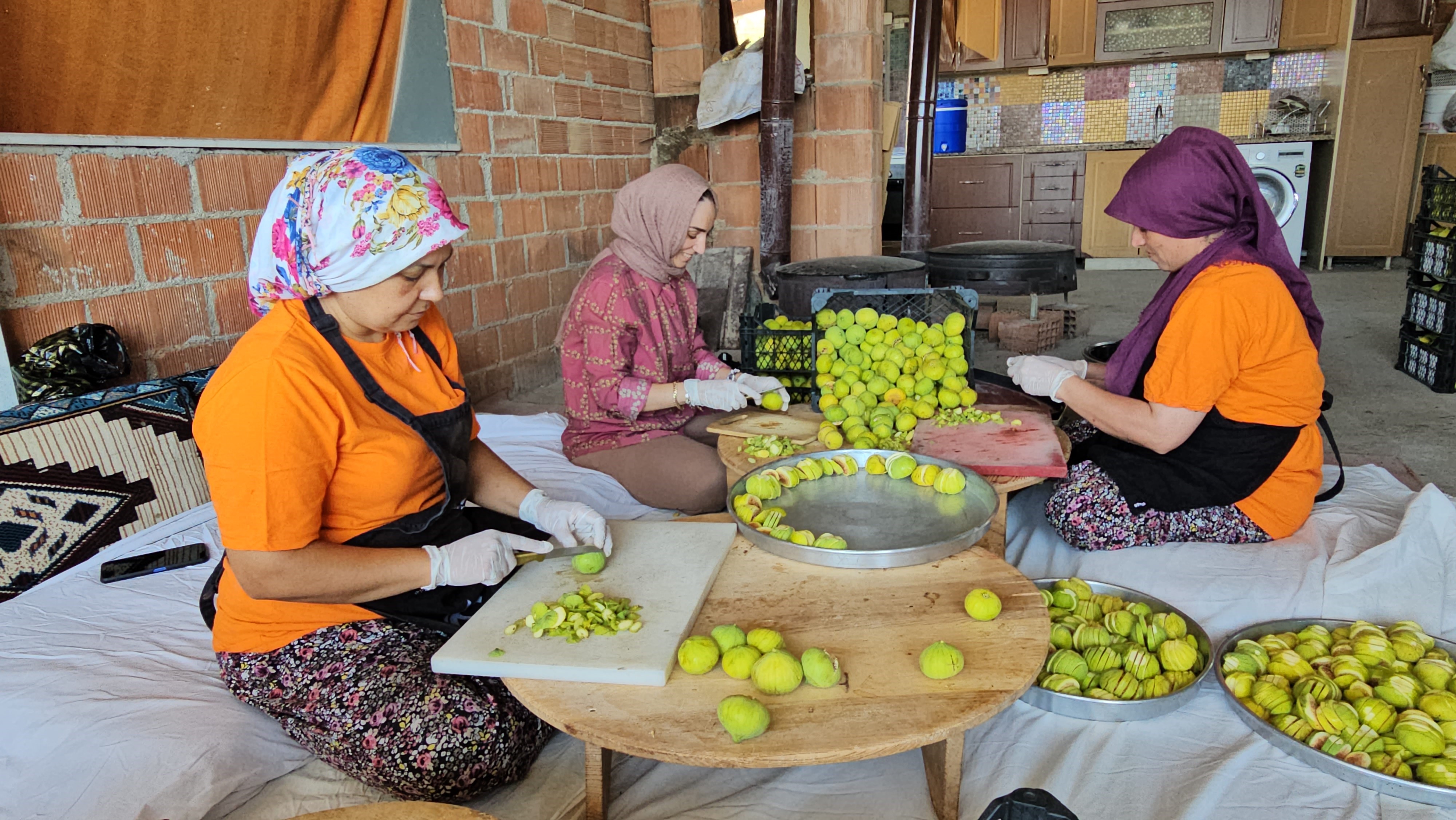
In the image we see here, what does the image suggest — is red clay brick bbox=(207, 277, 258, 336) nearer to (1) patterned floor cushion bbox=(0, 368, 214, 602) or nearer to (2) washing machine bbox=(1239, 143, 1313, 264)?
(1) patterned floor cushion bbox=(0, 368, 214, 602)

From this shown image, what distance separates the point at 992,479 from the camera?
193 centimetres

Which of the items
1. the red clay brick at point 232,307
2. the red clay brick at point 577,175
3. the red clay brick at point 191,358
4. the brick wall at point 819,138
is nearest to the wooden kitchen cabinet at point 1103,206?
the brick wall at point 819,138

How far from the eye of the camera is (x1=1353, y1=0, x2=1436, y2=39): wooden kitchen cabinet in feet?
24.7

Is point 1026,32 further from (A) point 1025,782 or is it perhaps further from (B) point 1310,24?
(A) point 1025,782

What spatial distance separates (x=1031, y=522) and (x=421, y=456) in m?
1.83

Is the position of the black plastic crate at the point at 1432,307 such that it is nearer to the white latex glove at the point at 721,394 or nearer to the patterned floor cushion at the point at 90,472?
the white latex glove at the point at 721,394

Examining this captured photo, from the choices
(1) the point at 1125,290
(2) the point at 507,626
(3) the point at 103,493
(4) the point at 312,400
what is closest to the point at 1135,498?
(2) the point at 507,626

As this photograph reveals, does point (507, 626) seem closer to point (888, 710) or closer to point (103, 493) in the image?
point (888, 710)

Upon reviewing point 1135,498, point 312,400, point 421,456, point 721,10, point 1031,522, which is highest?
point 721,10

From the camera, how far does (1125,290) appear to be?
7535 mm


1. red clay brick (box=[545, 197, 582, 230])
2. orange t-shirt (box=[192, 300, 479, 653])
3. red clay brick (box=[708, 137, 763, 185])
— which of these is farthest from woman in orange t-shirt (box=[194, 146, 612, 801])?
red clay brick (box=[708, 137, 763, 185])

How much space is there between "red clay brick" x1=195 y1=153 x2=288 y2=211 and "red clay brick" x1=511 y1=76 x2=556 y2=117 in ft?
4.02

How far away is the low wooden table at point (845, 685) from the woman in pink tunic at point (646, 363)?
1.10 metres

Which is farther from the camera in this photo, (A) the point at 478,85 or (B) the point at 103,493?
(A) the point at 478,85
